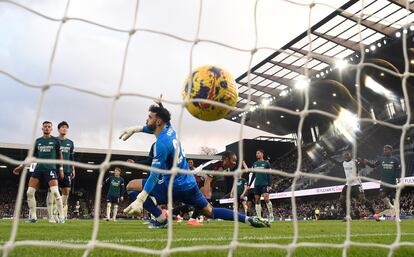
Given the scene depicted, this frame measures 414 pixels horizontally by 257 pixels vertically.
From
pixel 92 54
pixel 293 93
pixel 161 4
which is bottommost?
pixel 92 54

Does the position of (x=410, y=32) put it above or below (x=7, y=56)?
above

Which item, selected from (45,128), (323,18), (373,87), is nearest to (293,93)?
(373,87)

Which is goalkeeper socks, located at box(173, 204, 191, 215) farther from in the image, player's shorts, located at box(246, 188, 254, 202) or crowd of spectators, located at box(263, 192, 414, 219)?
crowd of spectators, located at box(263, 192, 414, 219)

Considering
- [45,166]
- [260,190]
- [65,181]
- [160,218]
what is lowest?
[160,218]

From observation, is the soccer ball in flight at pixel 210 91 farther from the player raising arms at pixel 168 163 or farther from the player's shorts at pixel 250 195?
the player's shorts at pixel 250 195

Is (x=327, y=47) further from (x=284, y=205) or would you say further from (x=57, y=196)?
(x=57, y=196)

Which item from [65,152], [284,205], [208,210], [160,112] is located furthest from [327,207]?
[160,112]

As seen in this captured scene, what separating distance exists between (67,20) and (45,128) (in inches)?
204

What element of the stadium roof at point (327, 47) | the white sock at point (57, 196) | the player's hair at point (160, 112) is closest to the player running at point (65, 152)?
the white sock at point (57, 196)

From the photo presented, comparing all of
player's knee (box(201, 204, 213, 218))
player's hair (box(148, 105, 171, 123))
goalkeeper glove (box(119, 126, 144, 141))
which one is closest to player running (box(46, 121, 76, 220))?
goalkeeper glove (box(119, 126, 144, 141))

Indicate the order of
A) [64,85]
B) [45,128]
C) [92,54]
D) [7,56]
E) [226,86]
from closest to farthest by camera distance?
[64,85] → [7,56] → [92,54] → [226,86] → [45,128]

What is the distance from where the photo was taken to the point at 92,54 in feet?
10.9

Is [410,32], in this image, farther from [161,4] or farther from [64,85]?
[64,85]

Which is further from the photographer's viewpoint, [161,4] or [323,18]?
[323,18]
